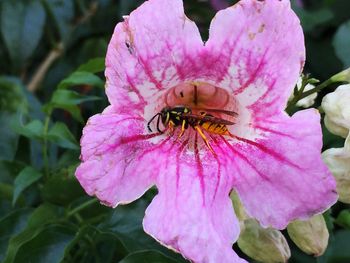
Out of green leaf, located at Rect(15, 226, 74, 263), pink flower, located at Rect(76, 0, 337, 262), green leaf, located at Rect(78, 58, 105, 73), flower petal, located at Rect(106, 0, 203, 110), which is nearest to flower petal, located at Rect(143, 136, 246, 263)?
pink flower, located at Rect(76, 0, 337, 262)

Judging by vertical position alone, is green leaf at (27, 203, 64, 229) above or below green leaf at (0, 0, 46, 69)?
below

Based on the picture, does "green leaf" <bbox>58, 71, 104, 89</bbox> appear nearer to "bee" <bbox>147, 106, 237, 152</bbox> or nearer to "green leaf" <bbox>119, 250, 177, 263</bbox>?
"bee" <bbox>147, 106, 237, 152</bbox>

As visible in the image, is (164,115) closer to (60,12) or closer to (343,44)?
(343,44)

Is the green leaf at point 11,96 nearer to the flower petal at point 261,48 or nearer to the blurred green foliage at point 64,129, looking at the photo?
the blurred green foliage at point 64,129

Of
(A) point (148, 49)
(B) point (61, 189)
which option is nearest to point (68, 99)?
(B) point (61, 189)

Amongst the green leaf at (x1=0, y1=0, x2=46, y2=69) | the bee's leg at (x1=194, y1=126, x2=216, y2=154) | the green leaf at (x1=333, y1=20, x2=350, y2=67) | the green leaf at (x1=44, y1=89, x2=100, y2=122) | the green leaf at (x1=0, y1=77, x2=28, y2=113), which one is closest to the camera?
the bee's leg at (x1=194, y1=126, x2=216, y2=154)

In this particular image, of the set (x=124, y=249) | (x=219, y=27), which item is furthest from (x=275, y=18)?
(x=124, y=249)
